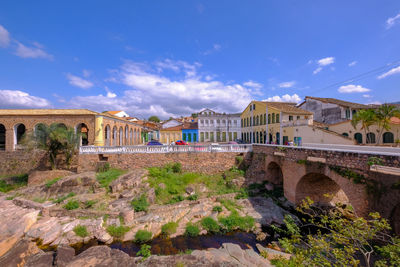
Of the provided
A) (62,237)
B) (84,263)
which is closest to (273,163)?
(84,263)

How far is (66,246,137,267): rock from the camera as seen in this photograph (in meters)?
6.71

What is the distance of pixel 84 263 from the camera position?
6781 millimetres

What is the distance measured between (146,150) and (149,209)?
275 inches

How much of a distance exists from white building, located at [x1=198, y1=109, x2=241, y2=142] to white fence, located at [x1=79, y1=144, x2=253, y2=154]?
778 inches

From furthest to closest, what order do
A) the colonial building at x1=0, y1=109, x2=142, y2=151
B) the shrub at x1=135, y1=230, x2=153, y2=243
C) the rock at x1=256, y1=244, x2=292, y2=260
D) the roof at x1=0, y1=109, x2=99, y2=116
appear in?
the roof at x1=0, y1=109, x2=99, y2=116, the colonial building at x1=0, y1=109, x2=142, y2=151, the shrub at x1=135, y1=230, x2=153, y2=243, the rock at x1=256, y1=244, x2=292, y2=260

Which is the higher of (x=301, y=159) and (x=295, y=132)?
(x=295, y=132)

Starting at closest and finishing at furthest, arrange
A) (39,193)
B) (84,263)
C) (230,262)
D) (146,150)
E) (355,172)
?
(84,263) < (230,262) < (355,172) < (39,193) < (146,150)

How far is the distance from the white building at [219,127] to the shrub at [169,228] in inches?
1116

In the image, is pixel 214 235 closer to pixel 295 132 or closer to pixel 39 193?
pixel 39 193

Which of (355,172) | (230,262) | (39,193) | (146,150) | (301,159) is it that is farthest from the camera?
(146,150)

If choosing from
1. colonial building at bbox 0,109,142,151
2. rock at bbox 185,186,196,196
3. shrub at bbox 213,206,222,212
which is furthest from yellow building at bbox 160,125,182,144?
shrub at bbox 213,206,222,212

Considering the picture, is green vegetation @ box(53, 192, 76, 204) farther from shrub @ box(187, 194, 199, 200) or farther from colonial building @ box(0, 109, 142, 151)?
shrub @ box(187, 194, 199, 200)

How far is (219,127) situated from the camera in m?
39.4

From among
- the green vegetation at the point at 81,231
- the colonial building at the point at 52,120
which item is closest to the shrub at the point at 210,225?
the green vegetation at the point at 81,231
